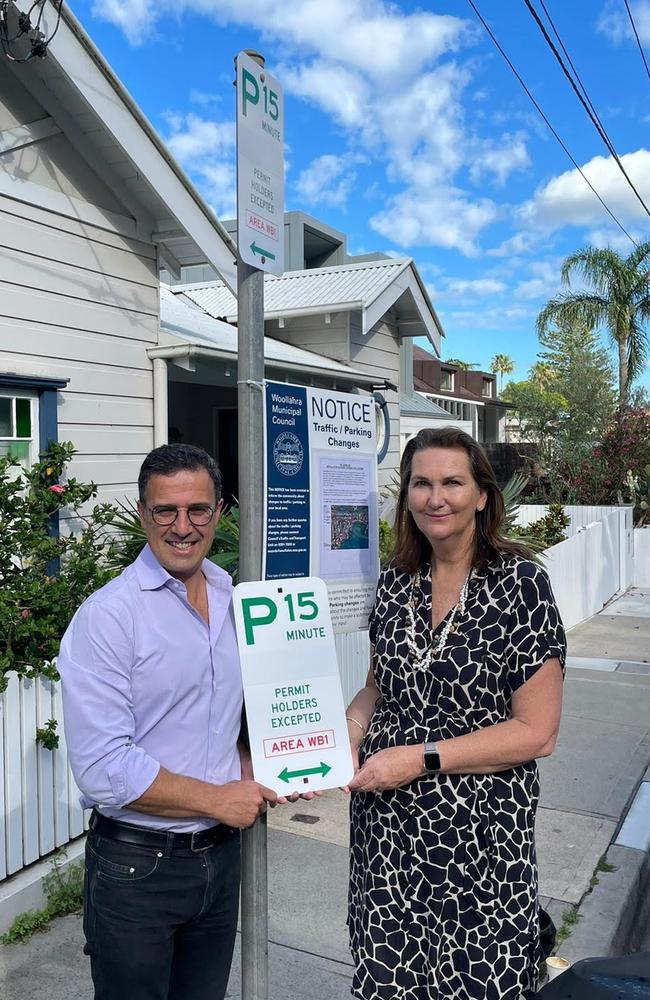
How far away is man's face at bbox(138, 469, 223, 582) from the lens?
75.7 inches

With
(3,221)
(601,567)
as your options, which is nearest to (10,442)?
(3,221)

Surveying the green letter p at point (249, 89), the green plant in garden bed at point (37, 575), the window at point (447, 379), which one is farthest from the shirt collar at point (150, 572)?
the window at point (447, 379)

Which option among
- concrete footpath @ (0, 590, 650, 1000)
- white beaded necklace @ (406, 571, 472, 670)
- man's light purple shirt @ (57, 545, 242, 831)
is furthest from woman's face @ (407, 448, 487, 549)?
concrete footpath @ (0, 590, 650, 1000)

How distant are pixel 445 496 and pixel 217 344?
5144mm

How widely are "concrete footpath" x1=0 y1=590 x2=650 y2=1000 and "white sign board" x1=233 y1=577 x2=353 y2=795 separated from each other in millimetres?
1713

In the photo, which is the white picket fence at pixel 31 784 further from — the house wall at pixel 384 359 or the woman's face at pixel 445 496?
the house wall at pixel 384 359

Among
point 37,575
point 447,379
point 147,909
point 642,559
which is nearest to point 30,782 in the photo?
point 37,575

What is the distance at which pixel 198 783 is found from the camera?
1837mm

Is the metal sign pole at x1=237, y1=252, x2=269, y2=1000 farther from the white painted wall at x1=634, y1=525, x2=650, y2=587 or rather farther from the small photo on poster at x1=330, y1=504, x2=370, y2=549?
Result: the white painted wall at x1=634, y1=525, x2=650, y2=587

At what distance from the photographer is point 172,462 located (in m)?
1.94

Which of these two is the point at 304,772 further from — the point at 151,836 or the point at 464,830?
the point at 464,830

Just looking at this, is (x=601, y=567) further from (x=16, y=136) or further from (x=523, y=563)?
(x=523, y=563)

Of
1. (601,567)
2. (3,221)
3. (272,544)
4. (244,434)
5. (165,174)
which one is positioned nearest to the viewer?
(244,434)

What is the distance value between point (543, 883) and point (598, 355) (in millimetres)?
25821
